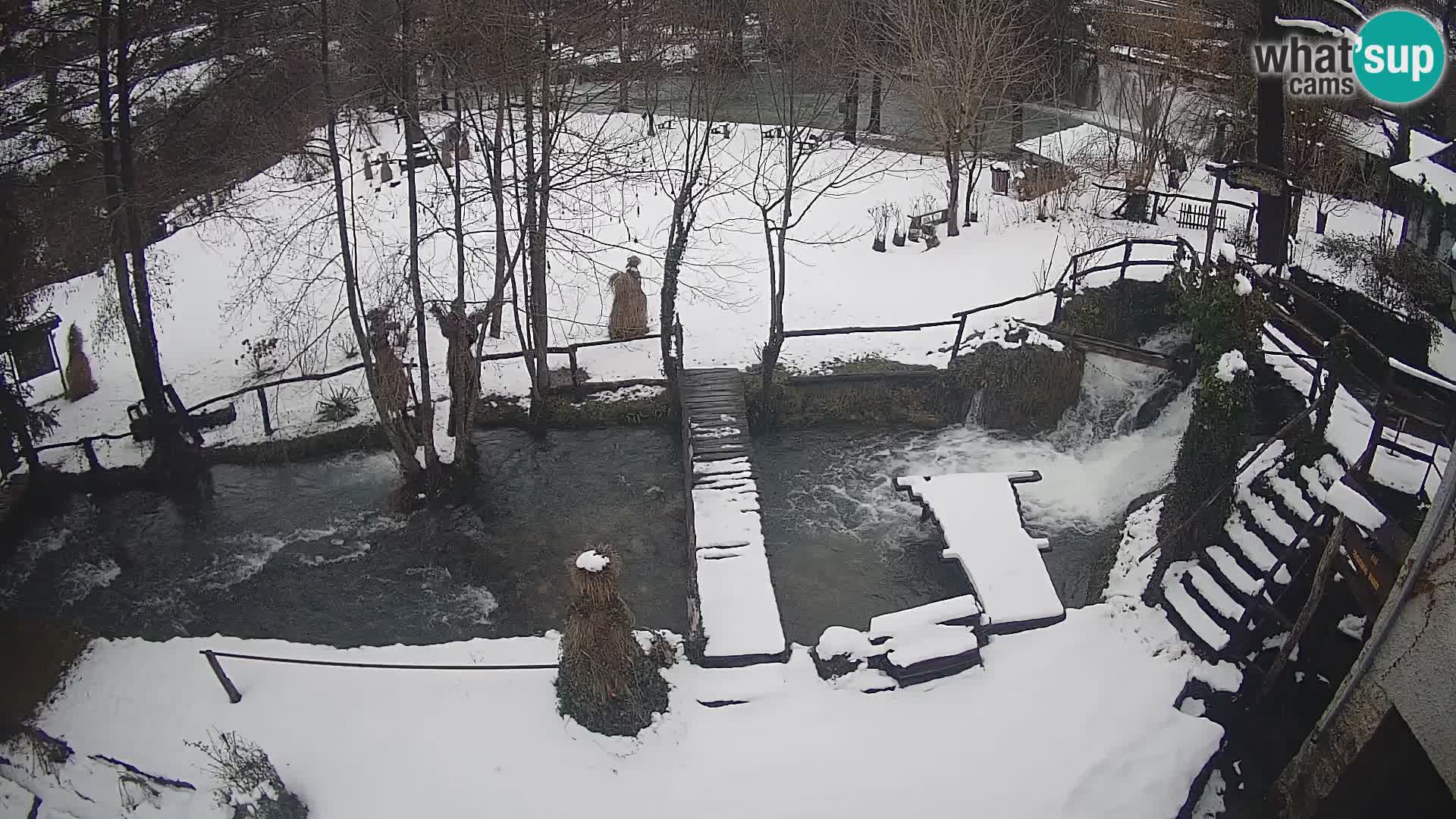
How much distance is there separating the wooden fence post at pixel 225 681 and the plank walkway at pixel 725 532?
476cm

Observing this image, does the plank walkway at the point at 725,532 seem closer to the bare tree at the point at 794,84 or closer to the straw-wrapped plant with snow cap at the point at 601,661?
the straw-wrapped plant with snow cap at the point at 601,661

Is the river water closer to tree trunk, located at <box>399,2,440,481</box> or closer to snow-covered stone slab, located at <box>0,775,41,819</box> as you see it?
tree trunk, located at <box>399,2,440,481</box>

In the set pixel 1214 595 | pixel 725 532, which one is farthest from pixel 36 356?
pixel 1214 595

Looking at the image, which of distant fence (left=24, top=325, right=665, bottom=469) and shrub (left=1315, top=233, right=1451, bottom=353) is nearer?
shrub (left=1315, top=233, right=1451, bottom=353)

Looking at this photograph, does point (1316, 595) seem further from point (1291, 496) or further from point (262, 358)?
point (262, 358)

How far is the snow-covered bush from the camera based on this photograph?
8586 millimetres

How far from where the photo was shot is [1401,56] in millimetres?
18172

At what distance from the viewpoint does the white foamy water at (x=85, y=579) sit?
513 inches

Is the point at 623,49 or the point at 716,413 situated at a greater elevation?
the point at 623,49

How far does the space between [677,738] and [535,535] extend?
17.3ft

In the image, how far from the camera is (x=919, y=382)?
16609 millimetres

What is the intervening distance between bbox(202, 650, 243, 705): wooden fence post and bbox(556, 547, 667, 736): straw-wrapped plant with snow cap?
3355mm

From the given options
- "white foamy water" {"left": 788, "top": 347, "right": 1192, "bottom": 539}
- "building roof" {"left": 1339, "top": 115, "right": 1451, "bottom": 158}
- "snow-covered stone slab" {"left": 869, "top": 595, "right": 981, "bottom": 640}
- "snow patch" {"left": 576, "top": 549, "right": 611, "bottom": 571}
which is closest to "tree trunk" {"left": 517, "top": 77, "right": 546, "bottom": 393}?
"white foamy water" {"left": 788, "top": 347, "right": 1192, "bottom": 539}

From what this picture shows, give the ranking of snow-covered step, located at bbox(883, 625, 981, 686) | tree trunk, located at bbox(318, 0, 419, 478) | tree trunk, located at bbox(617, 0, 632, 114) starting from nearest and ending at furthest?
snow-covered step, located at bbox(883, 625, 981, 686), tree trunk, located at bbox(318, 0, 419, 478), tree trunk, located at bbox(617, 0, 632, 114)
